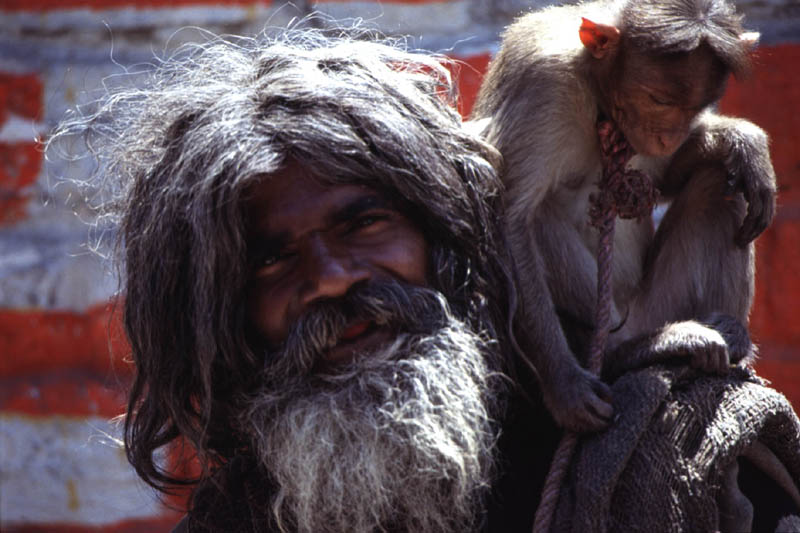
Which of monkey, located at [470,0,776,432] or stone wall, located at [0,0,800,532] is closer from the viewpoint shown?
monkey, located at [470,0,776,432]

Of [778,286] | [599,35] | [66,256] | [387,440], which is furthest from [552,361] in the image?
[66,256]

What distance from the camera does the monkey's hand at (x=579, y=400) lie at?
1930 millimetres

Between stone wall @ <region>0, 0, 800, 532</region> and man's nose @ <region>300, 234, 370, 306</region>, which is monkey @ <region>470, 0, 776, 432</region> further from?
stone wall @ <region>0, 0, 800, 532</region>

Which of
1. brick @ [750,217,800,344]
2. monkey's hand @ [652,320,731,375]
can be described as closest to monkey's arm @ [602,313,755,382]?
monkey's hand @ [652,320,731,375]

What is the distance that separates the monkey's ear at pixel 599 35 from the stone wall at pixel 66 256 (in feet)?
3.01

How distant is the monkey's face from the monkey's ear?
0.13ft

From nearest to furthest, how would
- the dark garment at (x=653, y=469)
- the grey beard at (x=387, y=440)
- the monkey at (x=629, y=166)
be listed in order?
1. the dark garment at (x=653, y=469)
2. the grey beard at (x=387, y=440)
3. the monkey at (x=629, y=166)

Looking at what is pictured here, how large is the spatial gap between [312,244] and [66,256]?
60.7 inches

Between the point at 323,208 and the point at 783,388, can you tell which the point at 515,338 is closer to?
the point at 323,208

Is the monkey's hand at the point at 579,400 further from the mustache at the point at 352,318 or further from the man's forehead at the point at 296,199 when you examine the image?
the man's forehead at the point at 296,199

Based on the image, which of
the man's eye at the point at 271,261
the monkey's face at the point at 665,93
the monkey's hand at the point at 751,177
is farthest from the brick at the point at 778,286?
the man's eye at the point at 271,261

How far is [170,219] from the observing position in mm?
2014

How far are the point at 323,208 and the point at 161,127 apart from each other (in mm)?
414

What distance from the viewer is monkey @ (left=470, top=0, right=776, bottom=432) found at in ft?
7.16
